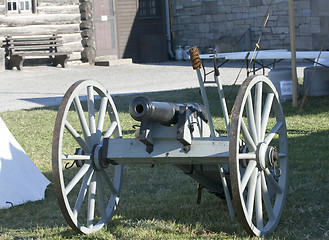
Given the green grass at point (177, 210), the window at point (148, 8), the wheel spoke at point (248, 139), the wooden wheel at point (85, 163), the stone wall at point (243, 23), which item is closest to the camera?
the wheel spoke at point (248, 139)

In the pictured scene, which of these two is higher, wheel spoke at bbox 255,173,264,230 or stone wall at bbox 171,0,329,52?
stone wall at bbox 171,0,329,52

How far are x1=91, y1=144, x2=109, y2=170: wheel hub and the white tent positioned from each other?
52.8 inches

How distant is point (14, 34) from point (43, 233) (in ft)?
47.8

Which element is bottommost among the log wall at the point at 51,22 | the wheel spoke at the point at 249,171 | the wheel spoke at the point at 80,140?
the wheel spoke at the point at 249,171

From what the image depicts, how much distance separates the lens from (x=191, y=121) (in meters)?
4.04

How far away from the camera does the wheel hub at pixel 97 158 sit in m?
4.22

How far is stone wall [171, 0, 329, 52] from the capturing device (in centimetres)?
1741

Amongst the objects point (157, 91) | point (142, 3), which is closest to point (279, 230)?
point (157, 91)

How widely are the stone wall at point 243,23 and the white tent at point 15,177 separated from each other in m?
12.2

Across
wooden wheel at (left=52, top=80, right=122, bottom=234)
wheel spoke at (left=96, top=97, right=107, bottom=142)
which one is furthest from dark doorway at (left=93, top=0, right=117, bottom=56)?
wheel spoke at (left=96, top=97, right=107, bottom=142)

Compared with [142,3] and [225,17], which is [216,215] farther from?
[142,3]

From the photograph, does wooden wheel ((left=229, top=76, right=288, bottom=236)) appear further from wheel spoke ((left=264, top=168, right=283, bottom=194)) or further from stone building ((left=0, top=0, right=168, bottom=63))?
stone building ((left=0, top=0, right=168, bottom=63))

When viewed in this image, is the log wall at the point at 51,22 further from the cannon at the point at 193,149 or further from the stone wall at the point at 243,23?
the cannon at the point at 193,149

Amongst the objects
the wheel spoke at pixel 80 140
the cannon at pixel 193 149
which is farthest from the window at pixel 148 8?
the wheel spoke at pixel 80 140
